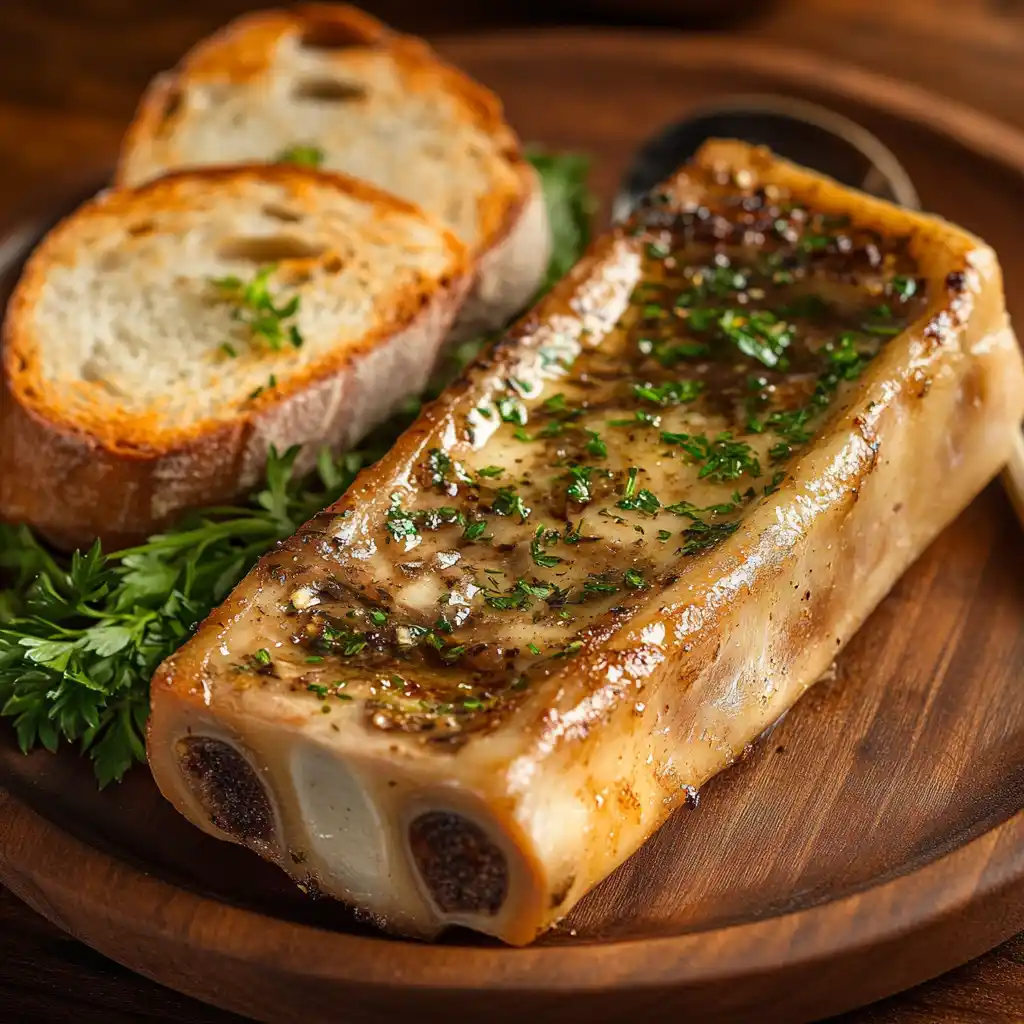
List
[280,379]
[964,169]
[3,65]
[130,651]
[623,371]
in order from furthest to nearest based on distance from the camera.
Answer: [3,65], [964,169], [280,379], [623,371], [130,651]

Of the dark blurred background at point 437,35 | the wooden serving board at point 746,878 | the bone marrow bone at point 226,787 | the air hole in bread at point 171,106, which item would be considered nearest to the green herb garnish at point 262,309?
the air hole in bread at point 171,106

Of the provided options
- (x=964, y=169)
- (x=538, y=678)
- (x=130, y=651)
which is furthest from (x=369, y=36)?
(x=538, y=678)

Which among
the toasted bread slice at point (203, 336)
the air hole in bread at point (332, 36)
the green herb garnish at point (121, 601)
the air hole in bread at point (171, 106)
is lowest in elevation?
the green herb garnish at point (121, 601)

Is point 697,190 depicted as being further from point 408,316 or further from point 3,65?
point 3,65

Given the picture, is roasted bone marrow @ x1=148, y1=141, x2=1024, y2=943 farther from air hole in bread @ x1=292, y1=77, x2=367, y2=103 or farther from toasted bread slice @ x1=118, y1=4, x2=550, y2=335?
air hole in bread @ x1=292, y1=77, x2=367, y2=103

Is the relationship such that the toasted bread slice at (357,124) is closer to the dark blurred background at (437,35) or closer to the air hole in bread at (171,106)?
the air hole in bread at (171,106)

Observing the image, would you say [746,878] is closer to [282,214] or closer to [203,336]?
[203,336]

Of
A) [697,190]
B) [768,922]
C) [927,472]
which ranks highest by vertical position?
[697,190]
